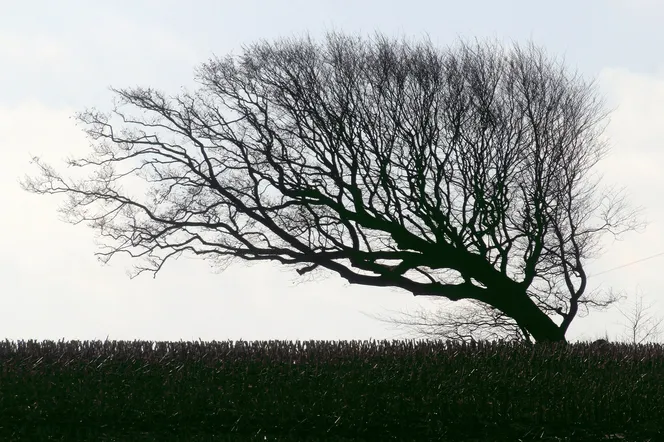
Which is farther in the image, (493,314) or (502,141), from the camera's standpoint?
(493,314)

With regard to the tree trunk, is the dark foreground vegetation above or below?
below

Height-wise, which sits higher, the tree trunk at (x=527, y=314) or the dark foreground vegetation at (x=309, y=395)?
the tree trunk at (x=527, y=314)

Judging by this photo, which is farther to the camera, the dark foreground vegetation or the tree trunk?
the tree trunk

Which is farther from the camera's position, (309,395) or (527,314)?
(527,314)

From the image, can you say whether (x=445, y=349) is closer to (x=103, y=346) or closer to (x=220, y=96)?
(x=103, y=346)

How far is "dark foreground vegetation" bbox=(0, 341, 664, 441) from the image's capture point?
1066 cm

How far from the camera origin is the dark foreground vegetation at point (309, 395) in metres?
10.7

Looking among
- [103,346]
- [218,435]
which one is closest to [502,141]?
[103,346]

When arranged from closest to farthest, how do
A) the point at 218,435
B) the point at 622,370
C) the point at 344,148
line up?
the point at 218,435, the point at 622,370, the point at 344,148

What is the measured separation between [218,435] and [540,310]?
12768 millimetres

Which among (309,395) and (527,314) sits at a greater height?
(527,314)

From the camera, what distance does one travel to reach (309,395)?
11.1m

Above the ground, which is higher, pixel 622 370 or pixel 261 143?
pixel 261 143

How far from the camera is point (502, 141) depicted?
795 inches
